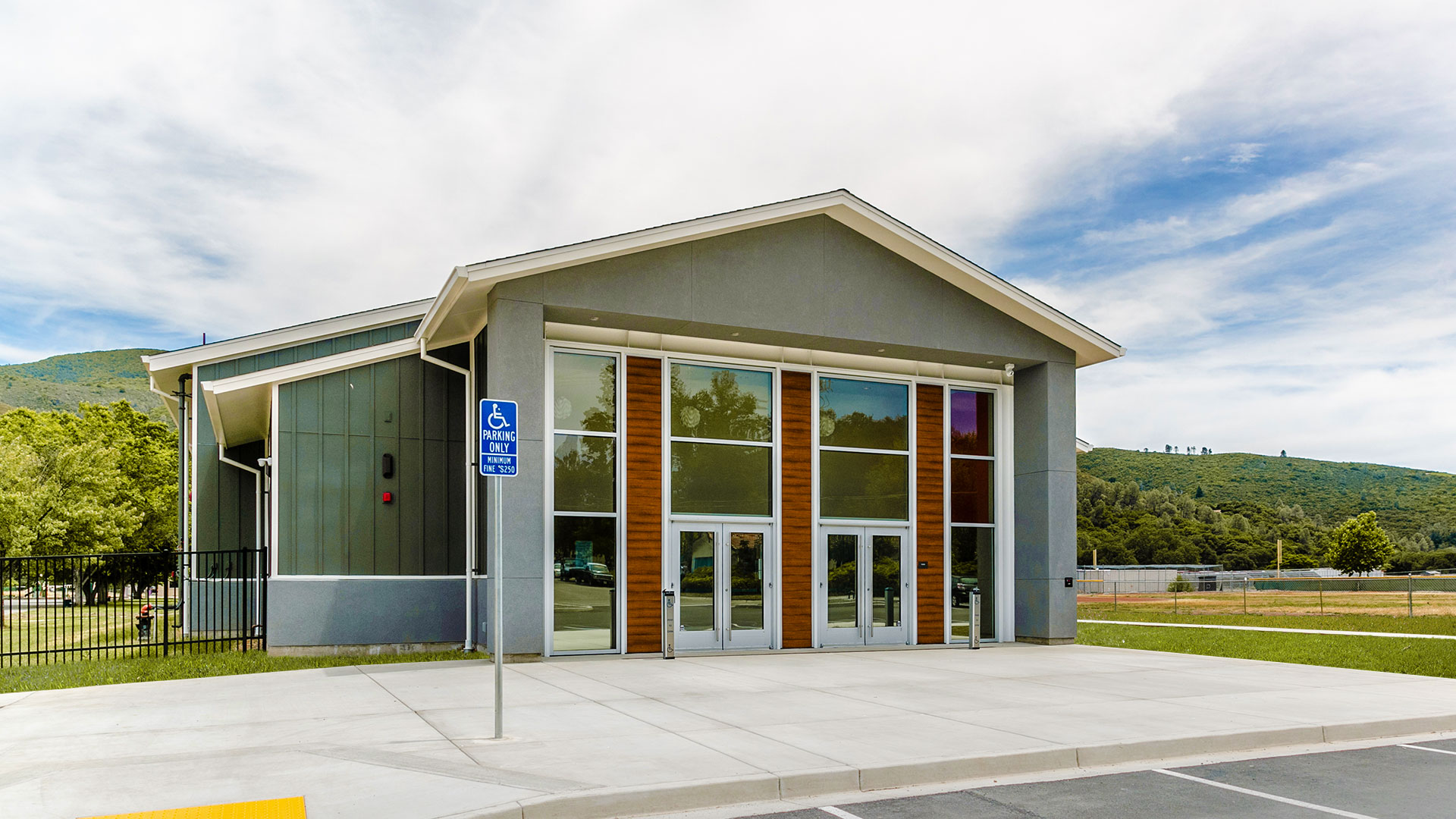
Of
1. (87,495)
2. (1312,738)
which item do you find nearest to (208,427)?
(1312,738)

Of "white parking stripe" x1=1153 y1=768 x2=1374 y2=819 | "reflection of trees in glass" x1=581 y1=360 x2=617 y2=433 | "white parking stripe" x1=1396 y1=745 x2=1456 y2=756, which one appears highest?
"reflection of trees in glass" x1=581 y1=360 x2=617 y2=433

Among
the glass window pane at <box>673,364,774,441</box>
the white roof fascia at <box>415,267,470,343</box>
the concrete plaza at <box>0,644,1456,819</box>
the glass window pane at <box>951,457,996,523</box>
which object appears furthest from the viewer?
the glass window pane at <box>951,457,996,523</box>

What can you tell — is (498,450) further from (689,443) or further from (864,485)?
(864,485)

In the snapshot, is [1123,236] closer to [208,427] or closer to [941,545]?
[941,545]

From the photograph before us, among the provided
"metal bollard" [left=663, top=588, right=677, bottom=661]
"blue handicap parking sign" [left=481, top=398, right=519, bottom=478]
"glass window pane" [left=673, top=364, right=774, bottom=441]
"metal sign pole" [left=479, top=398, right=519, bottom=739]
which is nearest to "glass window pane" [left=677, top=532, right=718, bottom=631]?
"metal bollard" [left=663, top=588, right=677, bottom=661]

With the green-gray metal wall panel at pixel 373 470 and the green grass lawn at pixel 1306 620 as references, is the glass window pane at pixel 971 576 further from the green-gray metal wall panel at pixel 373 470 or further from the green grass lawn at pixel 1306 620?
the green grass lawn at pixel 1306 620

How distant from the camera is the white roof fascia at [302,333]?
18812 mm

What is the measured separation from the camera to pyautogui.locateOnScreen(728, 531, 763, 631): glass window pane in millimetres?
17562

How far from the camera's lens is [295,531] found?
54.3 ft

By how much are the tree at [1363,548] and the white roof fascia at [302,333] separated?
303ft

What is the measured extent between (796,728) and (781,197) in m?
9.67

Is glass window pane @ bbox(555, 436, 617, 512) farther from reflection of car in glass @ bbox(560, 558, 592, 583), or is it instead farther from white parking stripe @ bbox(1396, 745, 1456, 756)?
white parking stripe @ bbox(1396, 745, 1456, 756)

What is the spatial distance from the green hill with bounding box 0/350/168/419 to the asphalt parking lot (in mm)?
147407

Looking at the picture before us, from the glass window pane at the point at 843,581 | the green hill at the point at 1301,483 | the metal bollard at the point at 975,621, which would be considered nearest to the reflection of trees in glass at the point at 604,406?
the glass window pane at the point at 843,581
